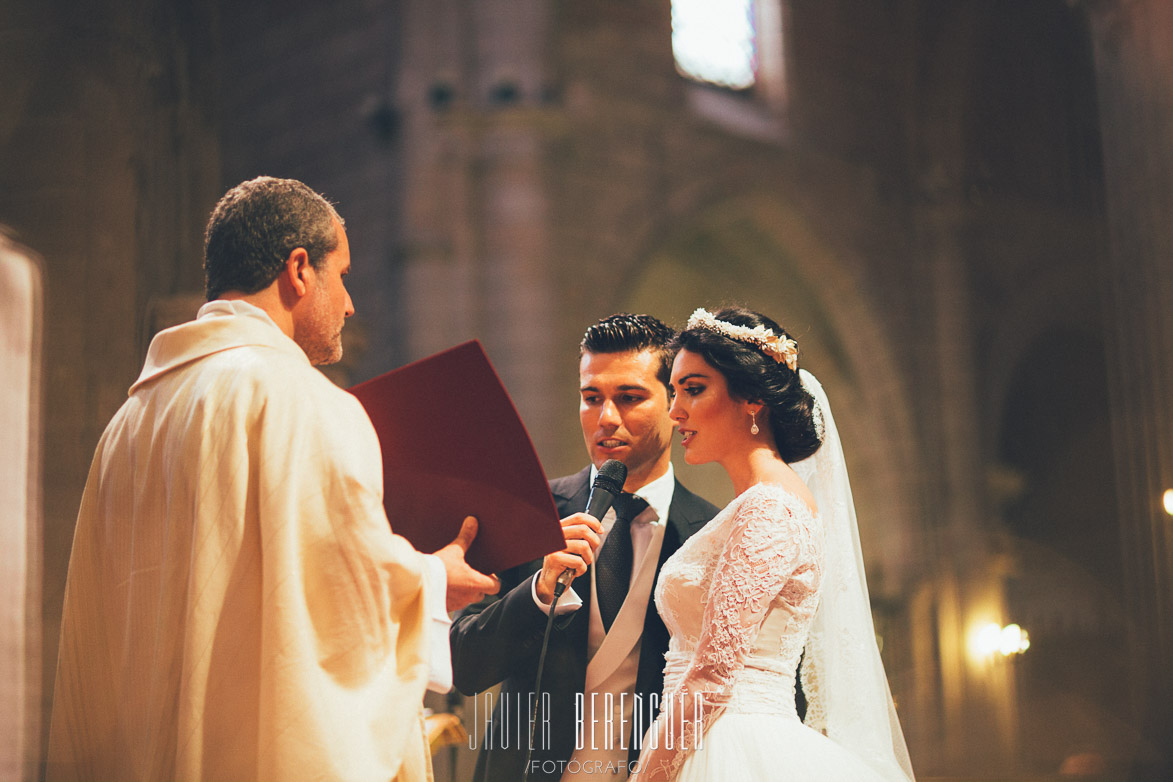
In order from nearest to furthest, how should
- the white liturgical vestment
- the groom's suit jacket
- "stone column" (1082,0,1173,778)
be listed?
1. the white liturgical vestment
2. the groom's suit jacket
3. "stone column" (1082,0,1173,778)

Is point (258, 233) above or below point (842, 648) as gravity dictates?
above

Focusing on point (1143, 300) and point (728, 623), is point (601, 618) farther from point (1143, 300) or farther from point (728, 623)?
point (1143, 300)

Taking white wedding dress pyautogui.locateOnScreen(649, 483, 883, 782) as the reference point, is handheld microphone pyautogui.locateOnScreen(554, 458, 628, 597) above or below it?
above

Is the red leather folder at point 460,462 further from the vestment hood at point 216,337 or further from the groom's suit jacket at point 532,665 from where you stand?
the groom's suit jacket at point 532,665

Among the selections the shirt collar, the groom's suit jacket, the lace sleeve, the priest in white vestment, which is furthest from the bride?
the priest in white vestment

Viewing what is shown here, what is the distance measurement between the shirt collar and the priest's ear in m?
1.05

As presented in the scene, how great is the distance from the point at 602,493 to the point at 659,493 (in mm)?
447

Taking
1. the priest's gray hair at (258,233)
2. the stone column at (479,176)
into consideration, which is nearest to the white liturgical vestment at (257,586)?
the priest's gray hair at (258,233)

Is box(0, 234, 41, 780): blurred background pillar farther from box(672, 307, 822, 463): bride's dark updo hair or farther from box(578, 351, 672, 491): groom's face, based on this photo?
box(672, 307, 822, 463): bride's dark updo hair

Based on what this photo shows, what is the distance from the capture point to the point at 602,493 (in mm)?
2557

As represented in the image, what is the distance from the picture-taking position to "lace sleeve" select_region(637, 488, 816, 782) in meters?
2.38

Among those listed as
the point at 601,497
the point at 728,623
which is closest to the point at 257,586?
the point at 601,497

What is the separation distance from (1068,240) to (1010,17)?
8.26 feet

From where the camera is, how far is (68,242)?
582 cm
